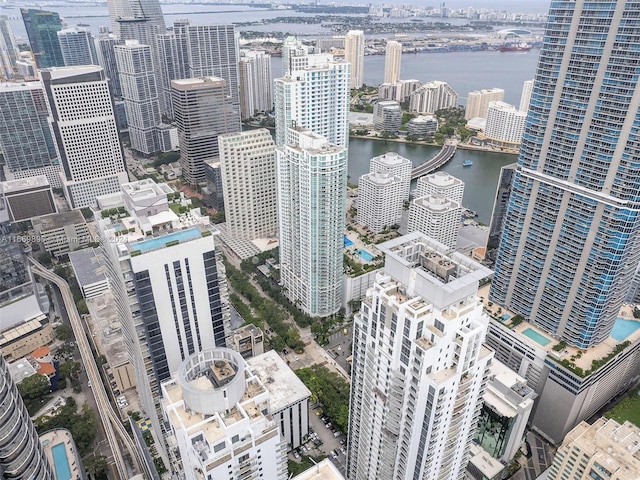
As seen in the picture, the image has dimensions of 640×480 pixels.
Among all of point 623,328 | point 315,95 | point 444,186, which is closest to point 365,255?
point 444,186

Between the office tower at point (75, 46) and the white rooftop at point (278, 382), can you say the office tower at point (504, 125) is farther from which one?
the office tower at point (75, 46)

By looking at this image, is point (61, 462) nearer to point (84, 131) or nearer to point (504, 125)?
point (84, 131)

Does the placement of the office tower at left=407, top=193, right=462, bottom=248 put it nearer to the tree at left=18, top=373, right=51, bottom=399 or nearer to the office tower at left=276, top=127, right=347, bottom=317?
the office tower at left=276, top=127, right=347, bottom=317

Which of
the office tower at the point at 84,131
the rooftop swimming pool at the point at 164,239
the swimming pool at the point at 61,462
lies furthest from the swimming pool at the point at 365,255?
the office tower at the point at 84,131

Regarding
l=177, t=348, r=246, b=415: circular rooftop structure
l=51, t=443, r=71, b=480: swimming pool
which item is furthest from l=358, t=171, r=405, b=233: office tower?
l=177, t=348, r=246, b=415: circular rooftop structure

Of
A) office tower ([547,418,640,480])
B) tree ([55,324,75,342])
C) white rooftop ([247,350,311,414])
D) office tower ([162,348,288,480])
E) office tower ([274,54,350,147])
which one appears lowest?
tree ([55,324,75,342])

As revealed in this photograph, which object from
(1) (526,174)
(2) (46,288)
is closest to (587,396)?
(1) (526,174)

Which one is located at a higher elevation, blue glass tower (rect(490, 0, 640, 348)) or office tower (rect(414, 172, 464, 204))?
blue glass tower (rect(490, 0, 640, 348))
